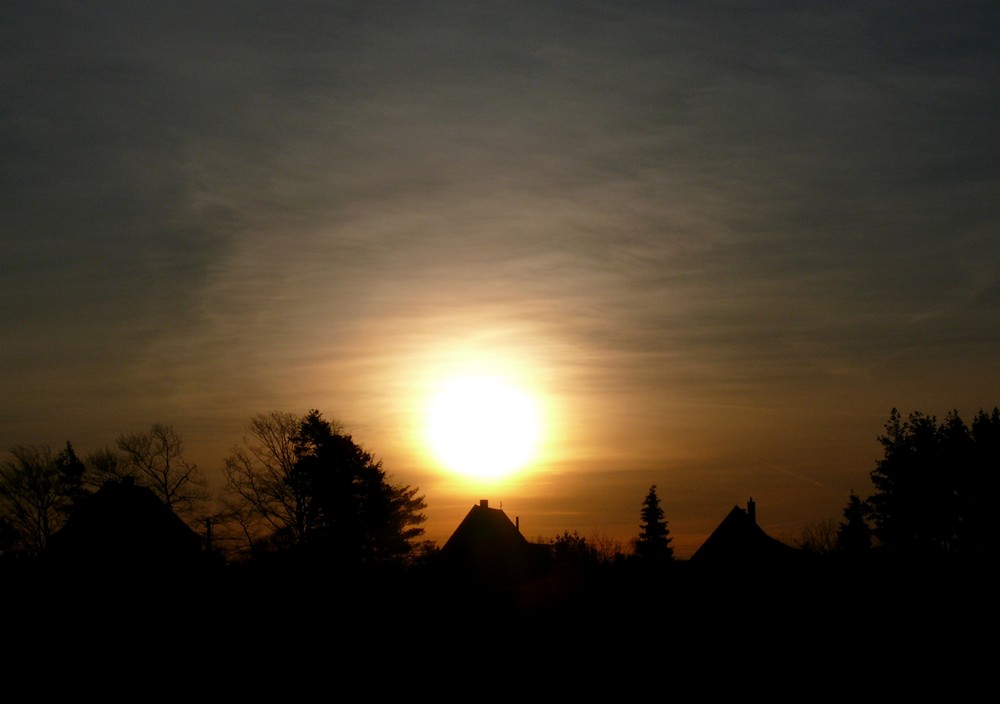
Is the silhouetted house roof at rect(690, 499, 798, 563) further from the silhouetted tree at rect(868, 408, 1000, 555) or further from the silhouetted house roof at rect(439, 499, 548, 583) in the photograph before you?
the silhouetted tree at rect(868, 408, 1000, 555)

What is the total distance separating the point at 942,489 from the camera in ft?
286

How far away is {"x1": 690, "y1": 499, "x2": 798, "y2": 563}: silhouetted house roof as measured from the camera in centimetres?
5662

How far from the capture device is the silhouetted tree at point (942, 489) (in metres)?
85.6

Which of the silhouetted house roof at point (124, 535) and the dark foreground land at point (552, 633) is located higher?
the silhouetted house roof at point (124, 535)

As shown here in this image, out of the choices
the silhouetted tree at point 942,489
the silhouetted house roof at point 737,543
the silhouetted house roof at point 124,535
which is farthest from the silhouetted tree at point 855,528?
the silhouetted house roof at point 124,535

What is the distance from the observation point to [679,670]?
3192cm

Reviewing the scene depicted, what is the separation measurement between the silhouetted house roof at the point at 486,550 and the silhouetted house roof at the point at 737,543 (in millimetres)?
10740

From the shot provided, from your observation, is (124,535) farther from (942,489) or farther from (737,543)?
(942,489)

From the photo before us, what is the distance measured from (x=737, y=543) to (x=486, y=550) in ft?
49.3

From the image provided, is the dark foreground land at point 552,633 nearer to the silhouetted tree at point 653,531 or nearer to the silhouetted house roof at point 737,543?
the silhouetted house roof at point 737,543

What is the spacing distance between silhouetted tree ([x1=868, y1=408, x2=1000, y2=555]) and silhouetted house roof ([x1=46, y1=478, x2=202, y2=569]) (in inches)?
2384

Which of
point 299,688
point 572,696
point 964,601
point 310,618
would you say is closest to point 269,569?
point 310,618

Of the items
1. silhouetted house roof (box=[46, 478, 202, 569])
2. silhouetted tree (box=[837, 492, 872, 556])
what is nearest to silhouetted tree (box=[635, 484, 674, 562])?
silhouetted tree (box=[837, 492, 872, 556])

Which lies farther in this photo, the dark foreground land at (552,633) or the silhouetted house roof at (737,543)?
the silhouetted house roof at (737,543)
